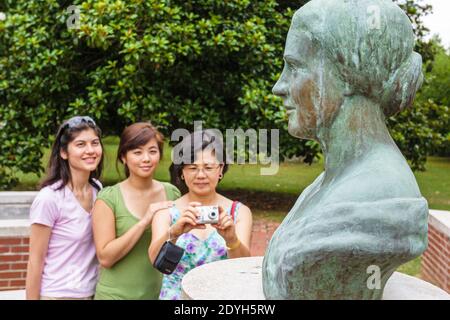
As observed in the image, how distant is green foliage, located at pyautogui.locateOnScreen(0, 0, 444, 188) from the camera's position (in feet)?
26.7

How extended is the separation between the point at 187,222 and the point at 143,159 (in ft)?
2.06

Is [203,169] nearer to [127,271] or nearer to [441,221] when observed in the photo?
[127,271]

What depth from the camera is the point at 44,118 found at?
9172 mm

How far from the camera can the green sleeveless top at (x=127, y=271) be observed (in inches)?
133

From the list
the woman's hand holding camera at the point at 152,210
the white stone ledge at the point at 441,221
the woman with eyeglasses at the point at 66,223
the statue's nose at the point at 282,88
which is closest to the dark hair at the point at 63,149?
the woman with eyeglasses at the point at 66,223

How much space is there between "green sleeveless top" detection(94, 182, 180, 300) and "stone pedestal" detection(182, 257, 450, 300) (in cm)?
41

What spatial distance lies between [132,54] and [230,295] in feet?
18.1

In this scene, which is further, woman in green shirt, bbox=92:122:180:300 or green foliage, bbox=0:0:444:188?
green foliage, bbox=0:0:444:188

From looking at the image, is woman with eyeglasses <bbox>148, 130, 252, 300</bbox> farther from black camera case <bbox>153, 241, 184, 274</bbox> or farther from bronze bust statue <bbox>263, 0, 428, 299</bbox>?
bronze bust statue <bbox>263, 0, 428, 299</bbox>

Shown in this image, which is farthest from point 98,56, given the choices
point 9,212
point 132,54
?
point 9,212

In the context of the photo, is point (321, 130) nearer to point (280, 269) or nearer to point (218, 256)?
point (280, 269)

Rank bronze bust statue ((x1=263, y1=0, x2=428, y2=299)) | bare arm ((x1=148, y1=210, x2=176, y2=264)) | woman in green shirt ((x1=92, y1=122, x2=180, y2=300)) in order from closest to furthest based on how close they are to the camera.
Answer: bronze bust statue ((x1=263, y1=0, x2=428, y2=299)) < bare arm ((x1=148, y1=210, x2=176, y2=264)) < woman in green shirt ((x1=92, y1=122, x2=180, y2=300))

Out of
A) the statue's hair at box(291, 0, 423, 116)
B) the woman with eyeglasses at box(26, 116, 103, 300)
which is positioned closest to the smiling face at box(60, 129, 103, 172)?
the woman with eyeglasses at box(26, 116, 103, 300)

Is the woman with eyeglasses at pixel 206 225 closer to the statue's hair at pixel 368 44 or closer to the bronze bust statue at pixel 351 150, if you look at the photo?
the bronze bust statue at pixel 351 150
